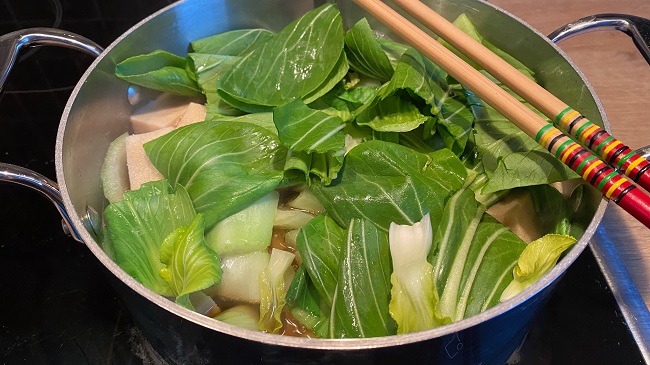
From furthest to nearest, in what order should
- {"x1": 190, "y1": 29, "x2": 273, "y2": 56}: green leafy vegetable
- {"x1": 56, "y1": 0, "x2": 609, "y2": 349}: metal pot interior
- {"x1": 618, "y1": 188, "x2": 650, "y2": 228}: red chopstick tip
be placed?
{"x1": 190, "y1": 29, "x2": 273, "y2": 56}: green leafy vegetable < {"x1": 56, "y1": 0, "x2": 609, "y2": 349}: metal pot interior < {"x1": 618, "y1": 188, "x2": 650, "y2": 228}: red chopstick tip

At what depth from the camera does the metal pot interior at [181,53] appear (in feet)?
2.85

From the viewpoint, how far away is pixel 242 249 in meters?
0.83

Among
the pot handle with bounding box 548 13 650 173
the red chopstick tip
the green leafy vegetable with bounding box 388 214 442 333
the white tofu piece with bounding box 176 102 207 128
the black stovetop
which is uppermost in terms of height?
the pot handle with bounding box 548 13 650 173

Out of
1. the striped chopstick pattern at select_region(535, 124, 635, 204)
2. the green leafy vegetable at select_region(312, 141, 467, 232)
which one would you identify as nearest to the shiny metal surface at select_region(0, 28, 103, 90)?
the green leafy vegetable at select_region(312, 141, 467, 232)

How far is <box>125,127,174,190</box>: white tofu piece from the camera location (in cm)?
94

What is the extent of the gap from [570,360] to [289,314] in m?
0.48

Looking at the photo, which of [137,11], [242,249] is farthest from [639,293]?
[137,11]

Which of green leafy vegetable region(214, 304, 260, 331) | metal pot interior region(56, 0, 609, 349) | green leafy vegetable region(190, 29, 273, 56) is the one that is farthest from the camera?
green leafy vegetable region(190, 29, 273, 56)

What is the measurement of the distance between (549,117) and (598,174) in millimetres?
127

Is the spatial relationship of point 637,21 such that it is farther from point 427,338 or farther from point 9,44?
point 9,44

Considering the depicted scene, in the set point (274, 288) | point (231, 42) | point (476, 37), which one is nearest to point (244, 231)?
point (274, 288)

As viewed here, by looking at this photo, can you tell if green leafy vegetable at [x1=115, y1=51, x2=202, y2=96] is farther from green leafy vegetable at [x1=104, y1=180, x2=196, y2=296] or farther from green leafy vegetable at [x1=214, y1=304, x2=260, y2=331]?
green leafy vegetable at [x1=214, y1=304, x2=260, y2=331]

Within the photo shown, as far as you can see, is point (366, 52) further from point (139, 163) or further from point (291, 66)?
point (139, 163)

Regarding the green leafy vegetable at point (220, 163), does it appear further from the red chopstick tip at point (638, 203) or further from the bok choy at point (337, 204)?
the red chopstick tip at point (638, 203)
